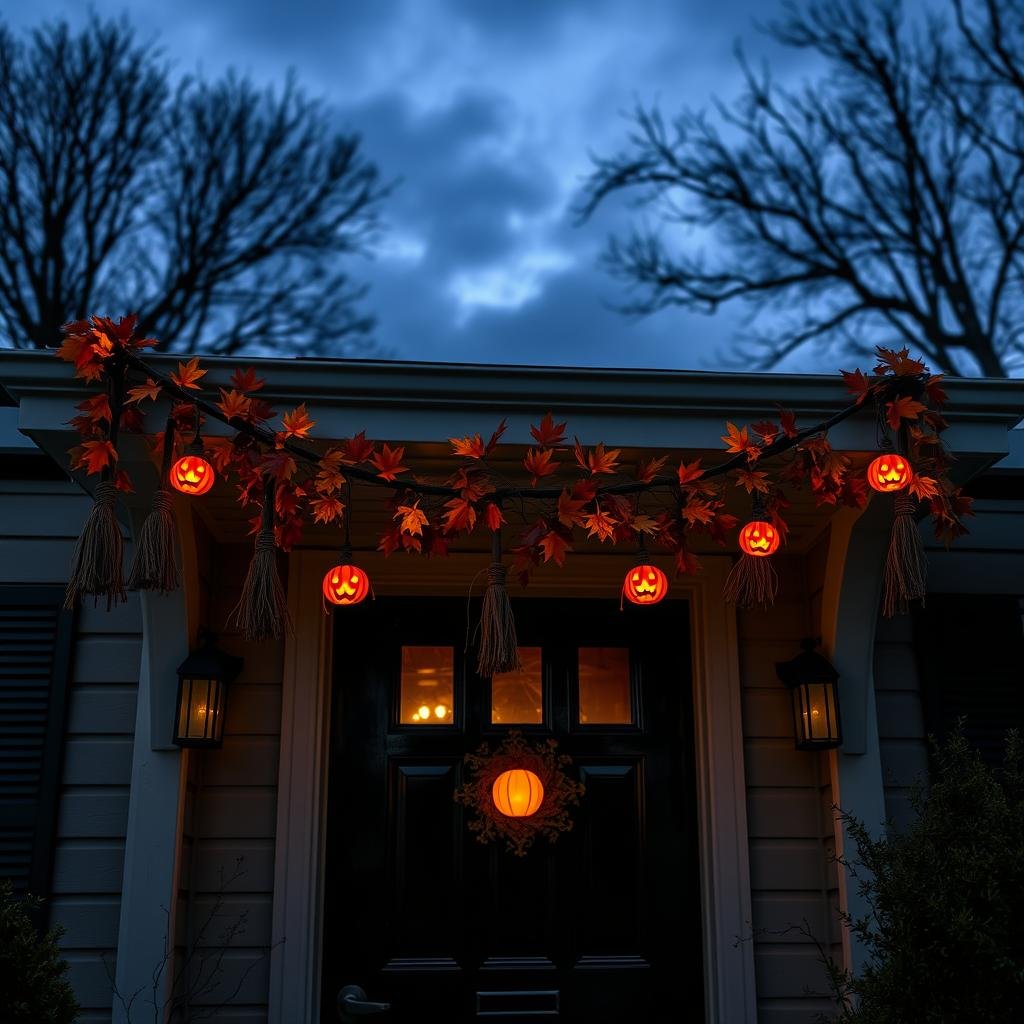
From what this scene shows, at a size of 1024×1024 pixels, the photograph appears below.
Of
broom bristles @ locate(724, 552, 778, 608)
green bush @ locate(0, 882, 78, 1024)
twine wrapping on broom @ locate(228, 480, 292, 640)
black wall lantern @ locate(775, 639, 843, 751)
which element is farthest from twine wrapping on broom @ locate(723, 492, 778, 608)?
→ green bush @ locate(0, 882, 78, 1024)

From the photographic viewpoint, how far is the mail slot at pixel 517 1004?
380 centimetres

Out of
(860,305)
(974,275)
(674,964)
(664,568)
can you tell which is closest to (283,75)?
(860,305)

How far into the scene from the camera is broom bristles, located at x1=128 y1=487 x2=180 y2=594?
2.89m

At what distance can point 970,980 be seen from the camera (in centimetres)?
261

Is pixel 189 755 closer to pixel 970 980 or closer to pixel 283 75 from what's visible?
pixel 970 980

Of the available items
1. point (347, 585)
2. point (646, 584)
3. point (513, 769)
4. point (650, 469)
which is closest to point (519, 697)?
point (513, 769)

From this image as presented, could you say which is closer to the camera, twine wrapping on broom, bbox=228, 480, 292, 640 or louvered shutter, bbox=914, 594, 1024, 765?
twine wrapping on broom, bbox=228, 480, 292, 640

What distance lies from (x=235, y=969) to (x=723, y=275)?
35.6 ft

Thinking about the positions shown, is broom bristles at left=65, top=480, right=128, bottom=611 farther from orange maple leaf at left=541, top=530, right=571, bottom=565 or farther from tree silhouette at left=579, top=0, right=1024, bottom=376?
tree silhouette at left=579, top=0, right=1024, bottom=376

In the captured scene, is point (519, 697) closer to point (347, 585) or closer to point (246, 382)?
point (347, 585)

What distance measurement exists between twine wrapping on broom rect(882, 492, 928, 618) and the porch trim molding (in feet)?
3.47

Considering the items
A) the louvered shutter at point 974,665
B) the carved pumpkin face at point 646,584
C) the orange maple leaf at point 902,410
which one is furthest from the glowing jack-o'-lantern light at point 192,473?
the louvered shutter at point 974,665

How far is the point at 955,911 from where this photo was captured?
2631 millimetres

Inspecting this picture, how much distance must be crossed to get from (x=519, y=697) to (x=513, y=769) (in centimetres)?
26
